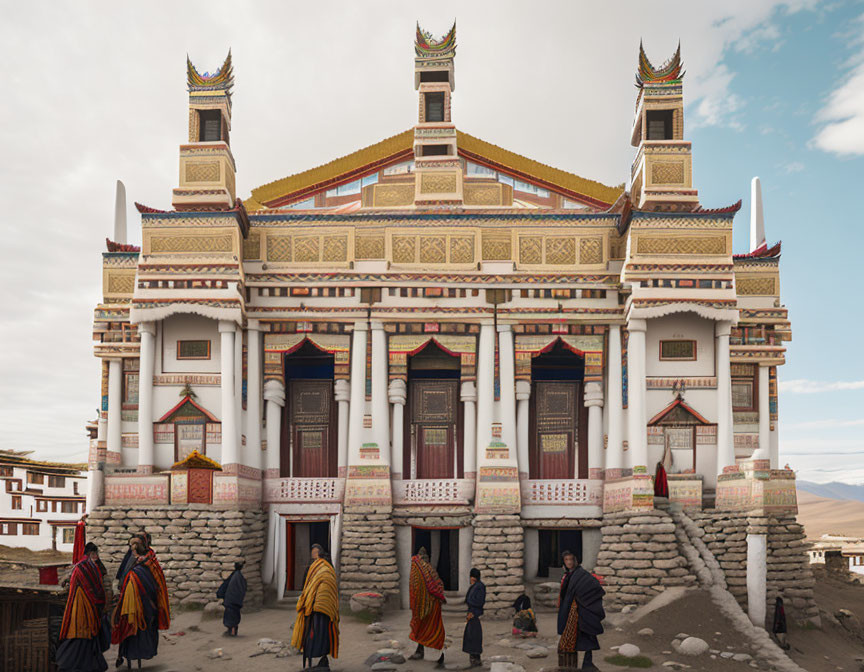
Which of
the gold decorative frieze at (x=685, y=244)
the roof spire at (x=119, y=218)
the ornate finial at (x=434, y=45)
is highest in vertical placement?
the ornate finial at (x=434, y=45)

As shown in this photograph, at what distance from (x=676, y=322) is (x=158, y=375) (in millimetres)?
13138

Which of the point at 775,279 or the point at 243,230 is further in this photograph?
the point at 775,279

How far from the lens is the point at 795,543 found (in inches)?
723

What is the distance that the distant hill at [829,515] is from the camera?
73000 mm

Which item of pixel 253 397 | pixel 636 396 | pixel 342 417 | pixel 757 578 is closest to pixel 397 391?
pixel 342 417

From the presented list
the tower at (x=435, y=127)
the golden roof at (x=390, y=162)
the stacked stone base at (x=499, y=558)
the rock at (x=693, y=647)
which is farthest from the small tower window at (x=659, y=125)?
the rock at (x=693, y=647)

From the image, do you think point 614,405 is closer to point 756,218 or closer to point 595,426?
point 595,426

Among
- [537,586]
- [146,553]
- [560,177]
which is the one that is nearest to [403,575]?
[537,586]

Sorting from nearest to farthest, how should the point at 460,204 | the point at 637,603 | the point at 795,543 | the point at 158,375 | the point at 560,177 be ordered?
the point at 637,603 → the point at 795,543 → the point at 158,375 → the point at 460,204 → the point at 560,177

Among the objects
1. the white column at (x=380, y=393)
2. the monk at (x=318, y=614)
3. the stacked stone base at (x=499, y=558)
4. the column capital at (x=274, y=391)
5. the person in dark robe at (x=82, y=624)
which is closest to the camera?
the person in dark robe at (x=82, y=624)

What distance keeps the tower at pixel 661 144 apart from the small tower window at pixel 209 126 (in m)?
11.3

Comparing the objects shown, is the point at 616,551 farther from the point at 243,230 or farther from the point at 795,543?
the point at 243,230

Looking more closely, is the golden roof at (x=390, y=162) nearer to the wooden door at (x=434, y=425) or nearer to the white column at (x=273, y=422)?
the white column at (x=273, y=422)

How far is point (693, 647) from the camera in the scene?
14.0 m
